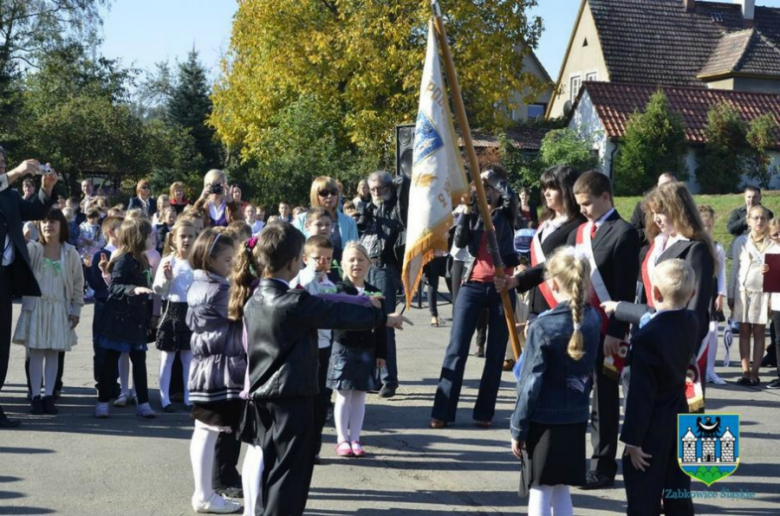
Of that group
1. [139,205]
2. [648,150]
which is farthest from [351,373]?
[648,150]

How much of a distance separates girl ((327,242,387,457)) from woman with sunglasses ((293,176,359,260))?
1.13 meters

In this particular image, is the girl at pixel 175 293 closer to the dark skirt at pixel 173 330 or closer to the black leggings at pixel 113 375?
the dark skirt at pixel 173 330

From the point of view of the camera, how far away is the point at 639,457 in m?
5.06

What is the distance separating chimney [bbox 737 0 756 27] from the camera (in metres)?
48.9

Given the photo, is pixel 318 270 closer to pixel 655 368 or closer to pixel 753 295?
pixel 655 368

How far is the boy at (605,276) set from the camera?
625 cm

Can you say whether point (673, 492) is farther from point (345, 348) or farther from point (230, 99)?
point (230, 99)

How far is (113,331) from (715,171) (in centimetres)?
2724

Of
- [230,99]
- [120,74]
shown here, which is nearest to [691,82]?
[230,99]

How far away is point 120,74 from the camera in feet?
170

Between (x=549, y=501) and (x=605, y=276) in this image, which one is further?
(x=605, y=276)

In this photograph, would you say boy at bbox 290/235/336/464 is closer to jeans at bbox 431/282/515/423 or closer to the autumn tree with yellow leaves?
jeans at bbox 431/282/515/423

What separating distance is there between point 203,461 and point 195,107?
40.8 metres

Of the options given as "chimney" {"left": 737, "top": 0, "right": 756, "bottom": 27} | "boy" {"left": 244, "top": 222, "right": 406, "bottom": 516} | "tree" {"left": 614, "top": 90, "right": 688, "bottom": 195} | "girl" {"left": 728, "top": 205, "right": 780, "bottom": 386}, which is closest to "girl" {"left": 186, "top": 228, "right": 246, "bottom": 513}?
"boy" {"left": 244, "top": 222, "right": 406, "bottom": 516}
